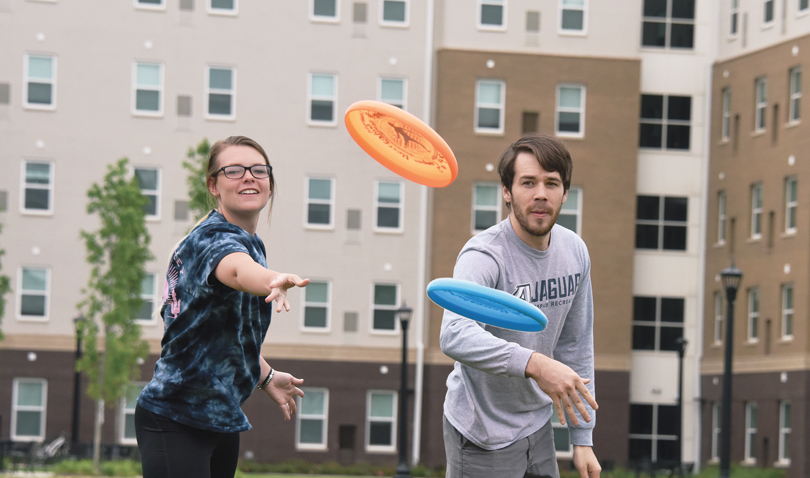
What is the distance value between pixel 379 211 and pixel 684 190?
11653 millimetres

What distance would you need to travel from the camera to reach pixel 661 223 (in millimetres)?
42531

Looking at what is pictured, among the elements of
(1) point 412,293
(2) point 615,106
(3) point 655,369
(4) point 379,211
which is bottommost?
(3) point 655,369

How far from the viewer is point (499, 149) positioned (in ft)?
133

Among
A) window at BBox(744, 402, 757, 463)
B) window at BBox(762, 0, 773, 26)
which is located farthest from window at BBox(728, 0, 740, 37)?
window at BBox(744, 402, 757, 463)

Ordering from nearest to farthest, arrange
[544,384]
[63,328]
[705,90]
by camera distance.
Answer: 1. [544,384]
2. [63,328]
3. [705,90]

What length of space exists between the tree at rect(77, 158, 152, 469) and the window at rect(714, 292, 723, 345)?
69.5 ft

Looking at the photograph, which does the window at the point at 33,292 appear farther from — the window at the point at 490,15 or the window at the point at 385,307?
the window at the point at 490,15

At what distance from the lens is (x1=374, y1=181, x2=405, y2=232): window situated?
41.1 meters

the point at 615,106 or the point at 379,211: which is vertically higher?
the point at 615,106

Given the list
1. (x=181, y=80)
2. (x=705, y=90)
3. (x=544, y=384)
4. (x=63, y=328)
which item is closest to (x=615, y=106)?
Answer: (x=705, y=90)

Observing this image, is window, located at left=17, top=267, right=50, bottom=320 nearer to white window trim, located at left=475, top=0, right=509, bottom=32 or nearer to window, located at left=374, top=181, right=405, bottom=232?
window, located at left=374, top=181, right=405, bottom=232

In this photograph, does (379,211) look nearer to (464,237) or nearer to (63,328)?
(464,237)

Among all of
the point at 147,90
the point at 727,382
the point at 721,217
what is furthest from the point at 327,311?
the point at 727,382

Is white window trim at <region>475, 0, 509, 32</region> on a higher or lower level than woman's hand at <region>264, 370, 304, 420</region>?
higher
